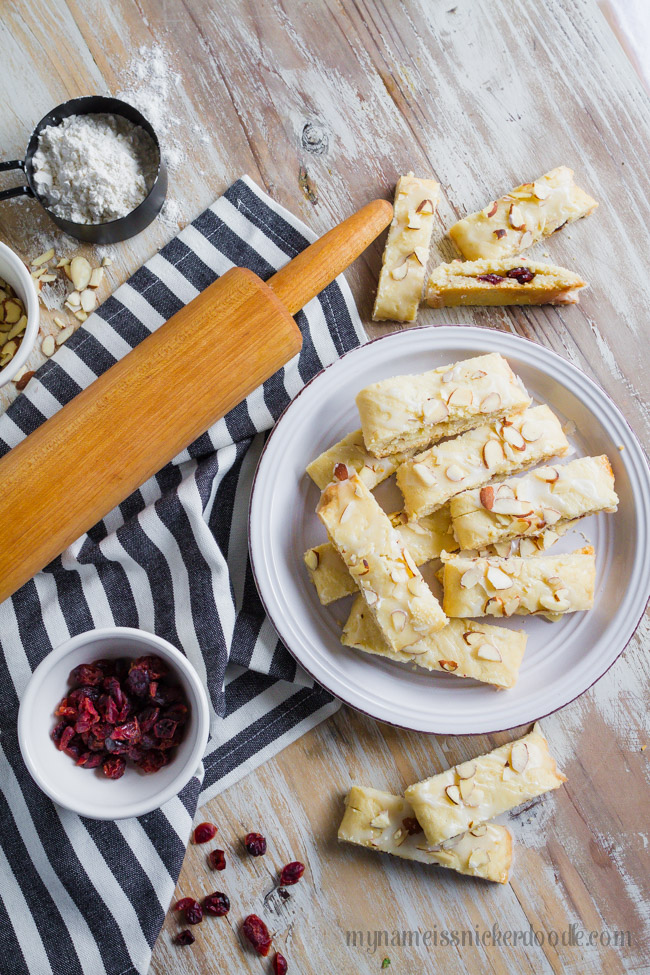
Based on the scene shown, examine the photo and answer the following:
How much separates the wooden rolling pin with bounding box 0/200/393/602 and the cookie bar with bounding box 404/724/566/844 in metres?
1.11

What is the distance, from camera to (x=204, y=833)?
1.94 metres

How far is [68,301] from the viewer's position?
200 cm

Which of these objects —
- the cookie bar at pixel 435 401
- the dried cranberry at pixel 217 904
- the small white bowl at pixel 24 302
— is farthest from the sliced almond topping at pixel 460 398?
the dried cranberry at pixel 217 904

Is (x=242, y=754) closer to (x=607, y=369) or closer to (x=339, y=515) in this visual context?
(x=339, y=515)

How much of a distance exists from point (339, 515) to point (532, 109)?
4.44 feet

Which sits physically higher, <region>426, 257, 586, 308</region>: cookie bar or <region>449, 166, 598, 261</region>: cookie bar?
<region>449, 166, 598, 261</region>: cookie bar

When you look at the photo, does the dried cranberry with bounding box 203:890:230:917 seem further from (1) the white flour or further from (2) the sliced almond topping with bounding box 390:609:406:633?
(1) the white flour

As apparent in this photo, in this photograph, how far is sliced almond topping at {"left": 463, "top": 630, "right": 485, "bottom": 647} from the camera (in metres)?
1.86

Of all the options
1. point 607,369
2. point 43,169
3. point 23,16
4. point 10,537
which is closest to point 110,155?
point 43,169

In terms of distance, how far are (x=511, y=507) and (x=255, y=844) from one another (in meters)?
1.13

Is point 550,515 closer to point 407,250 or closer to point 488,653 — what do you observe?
point 488,653

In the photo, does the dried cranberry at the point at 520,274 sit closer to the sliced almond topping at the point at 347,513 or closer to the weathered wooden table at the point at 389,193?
the weathered wooden table at the point at 389,193

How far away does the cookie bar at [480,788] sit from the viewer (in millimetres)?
1866

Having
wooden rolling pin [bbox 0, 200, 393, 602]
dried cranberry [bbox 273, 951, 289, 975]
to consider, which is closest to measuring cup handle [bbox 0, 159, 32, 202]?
wooden rolling pin [bbox 0, 200, 393, 602]
